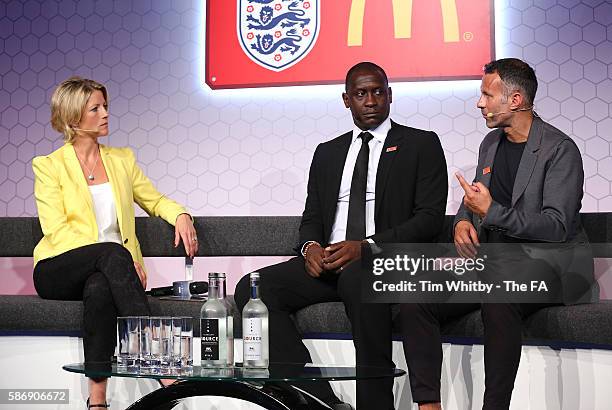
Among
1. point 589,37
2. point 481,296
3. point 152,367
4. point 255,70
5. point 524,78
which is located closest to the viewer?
point 152,367

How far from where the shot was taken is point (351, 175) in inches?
133

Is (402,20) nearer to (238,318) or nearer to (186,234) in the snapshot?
(186,234)

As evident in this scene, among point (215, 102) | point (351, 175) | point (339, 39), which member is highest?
point (339, 39)

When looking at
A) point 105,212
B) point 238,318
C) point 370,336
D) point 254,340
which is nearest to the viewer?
point 254,340

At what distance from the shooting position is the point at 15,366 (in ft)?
10.9

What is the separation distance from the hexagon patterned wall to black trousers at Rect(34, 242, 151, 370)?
3.69 ft

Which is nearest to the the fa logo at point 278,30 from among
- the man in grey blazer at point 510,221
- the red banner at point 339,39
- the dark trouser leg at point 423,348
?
the red banner at point 339,39

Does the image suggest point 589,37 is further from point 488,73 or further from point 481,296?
point 481,296

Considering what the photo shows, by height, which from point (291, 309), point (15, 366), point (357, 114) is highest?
point (357, 114)

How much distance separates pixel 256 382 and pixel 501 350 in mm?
818

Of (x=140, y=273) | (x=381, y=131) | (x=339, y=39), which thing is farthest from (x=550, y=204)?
(x=339, y=39)

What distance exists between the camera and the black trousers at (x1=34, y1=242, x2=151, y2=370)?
121 inches

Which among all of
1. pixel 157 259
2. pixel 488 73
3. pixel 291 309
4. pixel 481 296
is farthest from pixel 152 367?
pixel 157 259

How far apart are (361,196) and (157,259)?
1.45 meters
